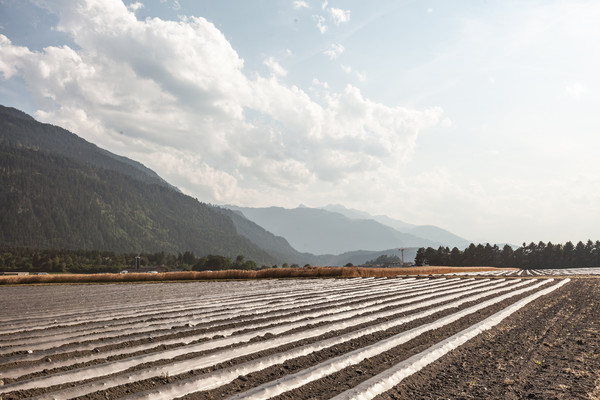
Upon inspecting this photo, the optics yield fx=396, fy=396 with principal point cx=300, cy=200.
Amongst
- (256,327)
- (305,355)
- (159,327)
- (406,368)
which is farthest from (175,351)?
(406,368)

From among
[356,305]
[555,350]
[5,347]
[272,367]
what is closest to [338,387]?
[272,367]

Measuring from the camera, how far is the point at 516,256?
134 meters

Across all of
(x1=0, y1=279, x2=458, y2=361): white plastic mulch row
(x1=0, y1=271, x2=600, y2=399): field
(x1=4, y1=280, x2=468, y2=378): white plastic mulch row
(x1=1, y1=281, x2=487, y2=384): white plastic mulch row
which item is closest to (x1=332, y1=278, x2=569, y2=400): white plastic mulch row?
(x1=0, y1=271, x2=600, y2=399): field

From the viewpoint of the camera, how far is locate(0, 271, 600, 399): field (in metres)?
6.84

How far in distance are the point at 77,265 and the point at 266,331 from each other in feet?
678

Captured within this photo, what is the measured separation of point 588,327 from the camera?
13.3 m

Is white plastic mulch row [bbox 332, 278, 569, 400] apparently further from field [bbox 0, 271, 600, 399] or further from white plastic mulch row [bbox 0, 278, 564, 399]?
white plastic mulch row [bbox 0, 278, 564, 399]

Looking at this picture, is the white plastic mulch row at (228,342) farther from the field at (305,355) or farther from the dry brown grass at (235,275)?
the dry brown grass at (235,275)

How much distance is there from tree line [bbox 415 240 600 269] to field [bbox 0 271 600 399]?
122m

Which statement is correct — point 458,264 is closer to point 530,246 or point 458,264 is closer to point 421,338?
point 530,246

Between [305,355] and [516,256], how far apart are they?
146 meters

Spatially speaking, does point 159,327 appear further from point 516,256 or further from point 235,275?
point 516,256

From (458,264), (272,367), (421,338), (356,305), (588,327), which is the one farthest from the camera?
(458,264)

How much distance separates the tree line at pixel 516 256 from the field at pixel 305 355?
399 feet
